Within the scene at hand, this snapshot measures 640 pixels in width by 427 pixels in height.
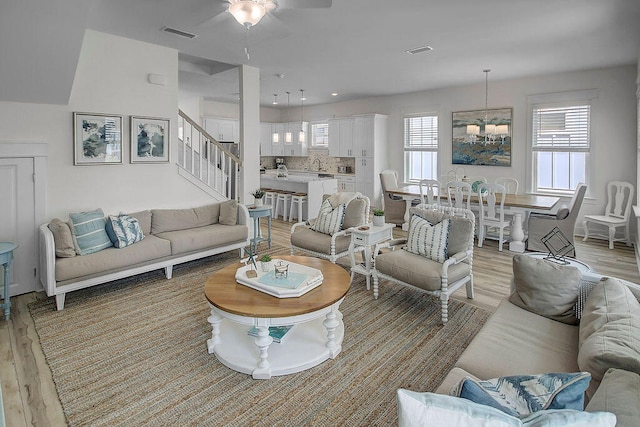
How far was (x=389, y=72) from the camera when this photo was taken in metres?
6.49

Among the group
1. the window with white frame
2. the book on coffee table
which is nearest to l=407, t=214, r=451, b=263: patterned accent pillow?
the book on coffee table

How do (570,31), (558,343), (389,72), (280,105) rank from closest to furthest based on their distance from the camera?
1. (558,343)
2. (570,31)
3. (389,72)
4. (280,105)

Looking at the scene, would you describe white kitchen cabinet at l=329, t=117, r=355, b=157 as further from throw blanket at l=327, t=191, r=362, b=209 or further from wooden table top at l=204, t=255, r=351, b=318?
wooden table top at l=204, t=255, r=351, b=318

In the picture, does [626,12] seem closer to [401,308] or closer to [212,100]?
[401,308]

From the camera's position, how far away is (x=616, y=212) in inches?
241

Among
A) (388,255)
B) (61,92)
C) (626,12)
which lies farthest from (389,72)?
(61,92)

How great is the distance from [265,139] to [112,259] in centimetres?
795

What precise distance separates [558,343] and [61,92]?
4.82 m

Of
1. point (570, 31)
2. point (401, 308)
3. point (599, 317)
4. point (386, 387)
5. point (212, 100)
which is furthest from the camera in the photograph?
point (212, 100)

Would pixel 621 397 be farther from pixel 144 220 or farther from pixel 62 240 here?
pixel 144 220

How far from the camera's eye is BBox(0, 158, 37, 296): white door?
3852mm

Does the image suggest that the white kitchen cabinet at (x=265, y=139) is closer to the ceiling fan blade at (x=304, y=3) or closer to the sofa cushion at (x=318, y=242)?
the sofa cushion at (x=318, y=242)

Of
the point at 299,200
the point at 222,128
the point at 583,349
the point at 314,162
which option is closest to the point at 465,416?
the point at 583,349

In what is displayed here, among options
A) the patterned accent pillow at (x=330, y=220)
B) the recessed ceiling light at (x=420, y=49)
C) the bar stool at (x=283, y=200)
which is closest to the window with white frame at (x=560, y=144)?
the recessed ceiling light at (x=420, y=49)
